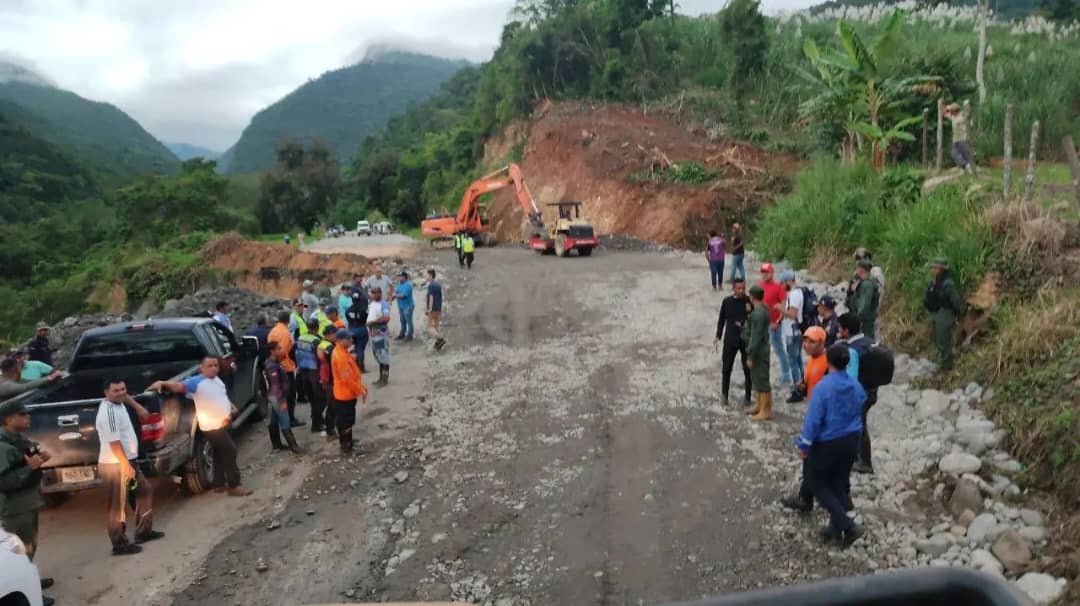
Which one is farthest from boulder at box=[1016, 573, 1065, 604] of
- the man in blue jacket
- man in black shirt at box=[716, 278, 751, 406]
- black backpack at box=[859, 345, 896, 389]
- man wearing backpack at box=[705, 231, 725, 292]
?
man wearing backpack at box=[705, 231, 725, 292]

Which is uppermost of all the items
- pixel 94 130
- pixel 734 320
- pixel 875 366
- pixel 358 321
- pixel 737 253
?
pixel 94 130

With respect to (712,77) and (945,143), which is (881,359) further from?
(712,77)

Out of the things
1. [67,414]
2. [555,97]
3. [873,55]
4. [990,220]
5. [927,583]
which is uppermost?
[555,97]

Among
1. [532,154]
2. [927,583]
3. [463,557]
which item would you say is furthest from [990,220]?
[532,154]

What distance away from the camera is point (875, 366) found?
663 centimetres

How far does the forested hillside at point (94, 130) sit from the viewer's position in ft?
327

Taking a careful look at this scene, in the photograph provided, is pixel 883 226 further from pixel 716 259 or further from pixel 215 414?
pixel 215 414

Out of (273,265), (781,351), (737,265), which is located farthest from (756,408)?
(273,265)

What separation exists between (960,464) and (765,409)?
2.39 metres

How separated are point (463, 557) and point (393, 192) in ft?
197

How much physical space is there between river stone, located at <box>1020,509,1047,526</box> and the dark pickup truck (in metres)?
7.79

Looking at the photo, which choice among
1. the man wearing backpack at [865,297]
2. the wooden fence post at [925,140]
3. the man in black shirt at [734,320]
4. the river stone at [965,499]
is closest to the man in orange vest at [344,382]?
the man in black shirt at [734,320]

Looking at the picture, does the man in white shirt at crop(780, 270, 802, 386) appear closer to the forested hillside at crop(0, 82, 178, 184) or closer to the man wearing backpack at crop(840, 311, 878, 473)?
the man wearing backpack at crop(840, 311, 878, 473)

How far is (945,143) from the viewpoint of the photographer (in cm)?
1606
